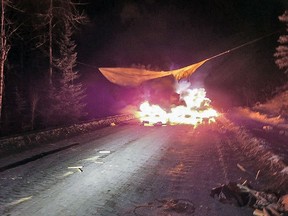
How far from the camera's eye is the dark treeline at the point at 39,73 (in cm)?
2575

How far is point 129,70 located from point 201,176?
14637 mm

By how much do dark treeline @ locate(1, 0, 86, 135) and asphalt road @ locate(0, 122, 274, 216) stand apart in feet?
43.2

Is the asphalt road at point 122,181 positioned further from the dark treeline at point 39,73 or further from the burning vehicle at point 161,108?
the dark treeline at point 39,73

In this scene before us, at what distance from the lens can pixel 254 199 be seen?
23.5 feet

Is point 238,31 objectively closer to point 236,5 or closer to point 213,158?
point 236,5

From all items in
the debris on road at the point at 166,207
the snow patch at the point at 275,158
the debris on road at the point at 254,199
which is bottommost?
the debris on road at the point at 166,207

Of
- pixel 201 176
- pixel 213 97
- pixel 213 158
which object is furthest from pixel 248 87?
pixel 201 176

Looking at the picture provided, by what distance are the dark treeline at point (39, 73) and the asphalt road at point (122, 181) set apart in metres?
13.2

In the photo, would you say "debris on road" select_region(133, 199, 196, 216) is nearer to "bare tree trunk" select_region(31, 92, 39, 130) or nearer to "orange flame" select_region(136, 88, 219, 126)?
"bare tree trunk" select_region(31, 92, 39, 130)

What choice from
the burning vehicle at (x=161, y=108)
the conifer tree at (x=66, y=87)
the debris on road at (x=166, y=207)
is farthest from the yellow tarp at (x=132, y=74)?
the debris on road at (x=166, y=207)

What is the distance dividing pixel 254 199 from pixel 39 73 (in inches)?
1115

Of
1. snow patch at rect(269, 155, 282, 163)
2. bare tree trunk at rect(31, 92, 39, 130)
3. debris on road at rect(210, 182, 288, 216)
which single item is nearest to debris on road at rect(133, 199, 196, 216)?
debris on road at rect(210, 182, 288, 216)

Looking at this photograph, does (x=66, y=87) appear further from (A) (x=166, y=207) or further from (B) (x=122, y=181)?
(A) (x=166, y=207)

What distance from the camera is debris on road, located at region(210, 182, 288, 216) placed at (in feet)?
20.6
